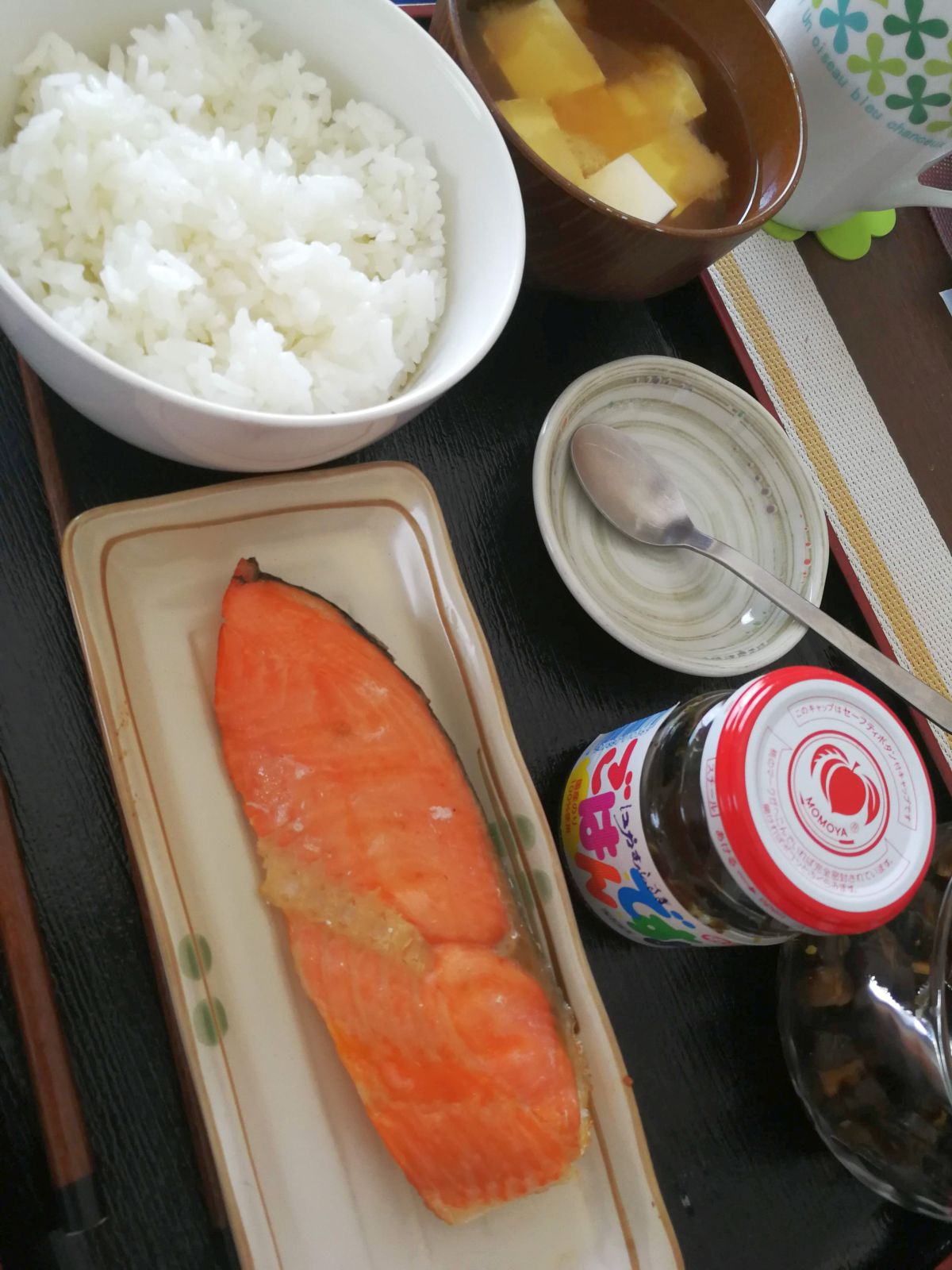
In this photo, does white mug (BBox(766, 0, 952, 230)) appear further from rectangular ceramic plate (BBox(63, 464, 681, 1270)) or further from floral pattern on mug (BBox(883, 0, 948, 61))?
rectangular ceramic plate (BBox(63, 464, 681, 1270))

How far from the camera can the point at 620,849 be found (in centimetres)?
72

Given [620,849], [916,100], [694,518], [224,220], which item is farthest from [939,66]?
[620,849]

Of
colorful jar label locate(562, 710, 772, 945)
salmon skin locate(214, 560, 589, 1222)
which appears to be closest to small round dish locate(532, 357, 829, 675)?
colorful jar label locate(562, 710, 772, 945)

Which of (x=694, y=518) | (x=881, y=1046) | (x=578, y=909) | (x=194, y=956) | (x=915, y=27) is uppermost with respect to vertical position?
(x=915, y=27)

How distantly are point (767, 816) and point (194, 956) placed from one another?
16.5 inches

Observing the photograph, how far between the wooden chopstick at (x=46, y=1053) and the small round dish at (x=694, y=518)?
51 cm

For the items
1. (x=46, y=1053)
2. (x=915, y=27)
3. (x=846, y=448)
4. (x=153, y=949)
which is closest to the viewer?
(x=46, y=1053)

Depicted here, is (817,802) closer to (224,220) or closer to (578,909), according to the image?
(578,909)

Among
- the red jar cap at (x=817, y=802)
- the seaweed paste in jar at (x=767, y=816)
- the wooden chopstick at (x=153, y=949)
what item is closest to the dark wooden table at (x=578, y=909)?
the wooden chopstick at (x=153, y=949)

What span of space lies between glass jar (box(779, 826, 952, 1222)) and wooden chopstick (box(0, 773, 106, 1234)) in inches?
23.1

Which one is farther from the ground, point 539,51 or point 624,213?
point 539,51

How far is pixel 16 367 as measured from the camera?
30.2 inches

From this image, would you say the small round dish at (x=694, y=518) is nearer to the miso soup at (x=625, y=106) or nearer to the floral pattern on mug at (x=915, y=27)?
the miso soup at (x=625, y=106)

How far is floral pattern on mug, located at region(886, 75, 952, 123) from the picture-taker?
918 millimetres
